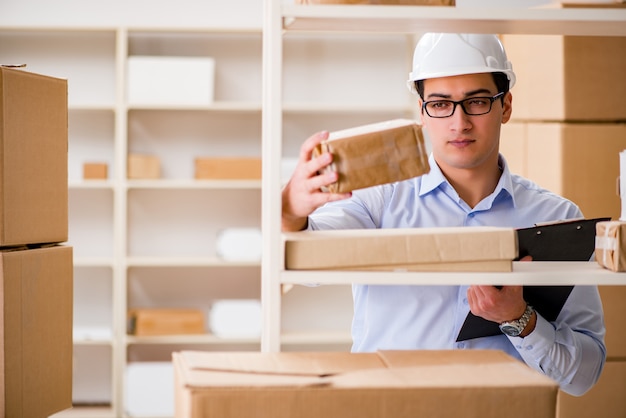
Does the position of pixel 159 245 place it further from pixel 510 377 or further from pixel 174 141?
pixel 510 377

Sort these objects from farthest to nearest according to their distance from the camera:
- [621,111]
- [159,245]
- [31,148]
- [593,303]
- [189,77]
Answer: [159,245]
[189,77]
[621,111]
[593,303]
[31,148]

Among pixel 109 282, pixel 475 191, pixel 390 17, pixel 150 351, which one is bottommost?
pixel 150 351

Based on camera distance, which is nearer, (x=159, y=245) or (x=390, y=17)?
(x=390, y=17)

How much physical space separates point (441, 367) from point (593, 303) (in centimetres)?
72

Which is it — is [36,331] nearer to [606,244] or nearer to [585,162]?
[606,244]

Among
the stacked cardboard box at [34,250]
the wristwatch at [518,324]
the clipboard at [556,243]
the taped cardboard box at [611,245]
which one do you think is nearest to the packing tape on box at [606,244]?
the taped cardboard box at [611,245]

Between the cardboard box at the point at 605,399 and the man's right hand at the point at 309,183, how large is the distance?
2086 mm

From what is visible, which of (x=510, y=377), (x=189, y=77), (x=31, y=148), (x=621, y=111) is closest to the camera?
(x=510, y=377)

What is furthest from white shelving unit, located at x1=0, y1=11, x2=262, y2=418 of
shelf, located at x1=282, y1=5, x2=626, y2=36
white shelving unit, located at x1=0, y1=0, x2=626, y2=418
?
shelf, located at x1=282, y1=5, x2=626, y2=36

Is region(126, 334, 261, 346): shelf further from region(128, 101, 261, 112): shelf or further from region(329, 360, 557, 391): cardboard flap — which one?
region(329, 360, 557, 391): cardboard flap

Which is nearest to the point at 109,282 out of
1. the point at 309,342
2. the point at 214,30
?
the point at 309,342

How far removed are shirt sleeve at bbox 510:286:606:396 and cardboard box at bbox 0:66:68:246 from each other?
3.13ft

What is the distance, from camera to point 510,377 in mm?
1172

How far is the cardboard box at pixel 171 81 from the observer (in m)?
4.39
